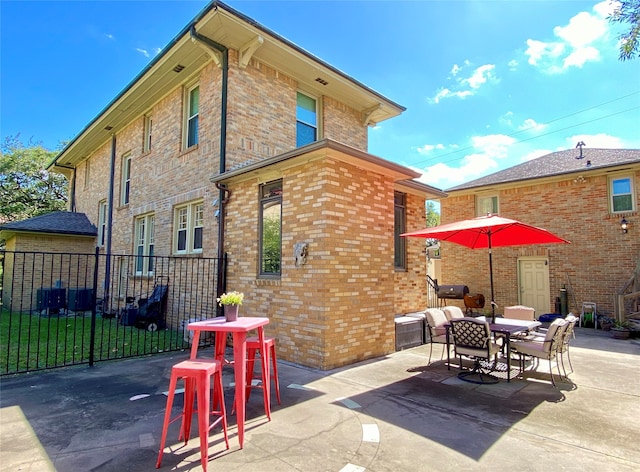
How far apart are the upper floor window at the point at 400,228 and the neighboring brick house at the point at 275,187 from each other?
38 mm

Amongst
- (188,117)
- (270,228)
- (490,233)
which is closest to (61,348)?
(270,228)

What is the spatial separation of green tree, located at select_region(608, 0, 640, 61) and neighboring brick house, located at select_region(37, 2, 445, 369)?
3.59 metres

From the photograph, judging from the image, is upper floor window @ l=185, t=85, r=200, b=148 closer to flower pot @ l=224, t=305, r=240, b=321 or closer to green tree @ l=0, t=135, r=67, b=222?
flower pot @ l=224, t=305, r=240, b=321

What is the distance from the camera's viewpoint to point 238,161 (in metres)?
8.05

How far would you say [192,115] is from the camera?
377 inches

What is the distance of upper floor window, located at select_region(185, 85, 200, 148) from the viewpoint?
9.42m

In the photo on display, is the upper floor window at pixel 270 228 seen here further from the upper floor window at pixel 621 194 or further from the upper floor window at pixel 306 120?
the upper floor window at pixel 621 194

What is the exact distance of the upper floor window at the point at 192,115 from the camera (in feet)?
30.9

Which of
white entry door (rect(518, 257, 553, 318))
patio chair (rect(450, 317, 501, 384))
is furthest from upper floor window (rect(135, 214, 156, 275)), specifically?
white entry door (rect(518, 257, 553, 318))

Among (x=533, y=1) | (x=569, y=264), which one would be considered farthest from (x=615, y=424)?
(x=569, y=264)

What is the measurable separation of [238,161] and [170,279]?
13.3ft

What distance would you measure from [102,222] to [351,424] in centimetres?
1491

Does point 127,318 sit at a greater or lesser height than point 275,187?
lesser

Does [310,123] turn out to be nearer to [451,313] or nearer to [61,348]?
[451,313]
